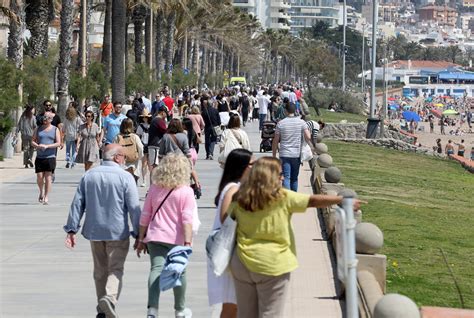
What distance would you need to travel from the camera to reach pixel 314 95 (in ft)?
295

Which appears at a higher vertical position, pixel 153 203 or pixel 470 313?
pixel 153 203

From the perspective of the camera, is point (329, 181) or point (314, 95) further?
point (314, 95)

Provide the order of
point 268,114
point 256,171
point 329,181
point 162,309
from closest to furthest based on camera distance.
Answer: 1. point 256,171
2. point 162,309
3. point 329,181
4. point 268,114

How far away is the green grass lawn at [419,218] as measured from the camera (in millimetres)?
15031

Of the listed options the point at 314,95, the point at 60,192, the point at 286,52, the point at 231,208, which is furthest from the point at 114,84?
the point at 286,52

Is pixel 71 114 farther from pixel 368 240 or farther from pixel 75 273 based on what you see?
pixel 368 240

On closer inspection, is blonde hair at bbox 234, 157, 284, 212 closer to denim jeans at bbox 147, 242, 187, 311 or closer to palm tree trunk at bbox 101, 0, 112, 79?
denim jeans at bbox 147, 242, 187, 311

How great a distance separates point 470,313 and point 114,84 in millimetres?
32115

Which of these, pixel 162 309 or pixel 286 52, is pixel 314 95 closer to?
pixel 162 309

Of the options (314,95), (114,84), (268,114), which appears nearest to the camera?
(114,84)

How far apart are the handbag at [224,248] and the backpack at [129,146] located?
11.1 m

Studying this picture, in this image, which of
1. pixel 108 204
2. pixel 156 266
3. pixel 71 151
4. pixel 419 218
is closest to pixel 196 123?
pixel 71 151

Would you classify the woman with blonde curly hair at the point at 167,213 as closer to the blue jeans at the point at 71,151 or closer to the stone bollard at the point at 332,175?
the stone bollard at the point at 332,175

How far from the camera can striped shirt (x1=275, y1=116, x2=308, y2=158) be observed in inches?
798
